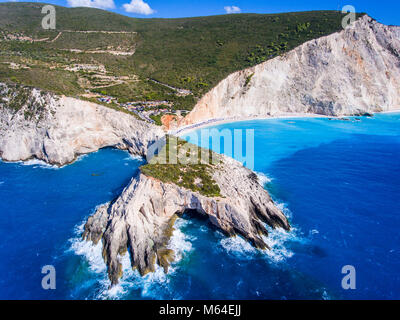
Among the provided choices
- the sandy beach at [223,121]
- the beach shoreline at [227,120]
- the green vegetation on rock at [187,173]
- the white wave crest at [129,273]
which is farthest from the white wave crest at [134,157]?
the white wave crest at [129,273]

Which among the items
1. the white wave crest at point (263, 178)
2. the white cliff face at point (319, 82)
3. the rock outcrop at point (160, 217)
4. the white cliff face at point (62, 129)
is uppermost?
the white cliff face at point (319, 82)

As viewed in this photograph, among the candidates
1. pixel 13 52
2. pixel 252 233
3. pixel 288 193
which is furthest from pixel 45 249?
pixel 13 52

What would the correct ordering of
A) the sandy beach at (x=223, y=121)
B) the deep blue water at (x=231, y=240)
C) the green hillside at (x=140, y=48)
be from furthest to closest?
the green hillside at (x=140, y=48)
the sandy beach at (x=223, y=121)
the deep blue water at (x=231, y=240)

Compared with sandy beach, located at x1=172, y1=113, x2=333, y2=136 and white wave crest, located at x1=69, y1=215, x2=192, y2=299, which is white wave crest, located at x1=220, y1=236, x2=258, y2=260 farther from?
sandy beach, located at x1=172, y1=113, x2=333, y2=136

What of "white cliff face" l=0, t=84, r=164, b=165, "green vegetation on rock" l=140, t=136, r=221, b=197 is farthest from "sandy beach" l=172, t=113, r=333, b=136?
"green vegetation on rock" l=140, t=136, r=221, b=197

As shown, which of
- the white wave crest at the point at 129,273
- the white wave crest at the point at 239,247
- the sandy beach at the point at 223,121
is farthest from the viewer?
the sandy beach at the point at 223,121

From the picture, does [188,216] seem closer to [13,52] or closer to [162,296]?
[162,296]

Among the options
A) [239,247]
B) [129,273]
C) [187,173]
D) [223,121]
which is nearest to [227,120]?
[223,121]

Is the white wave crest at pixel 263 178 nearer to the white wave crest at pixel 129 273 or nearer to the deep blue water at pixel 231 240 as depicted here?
the deep blue water at pixel 231 240
